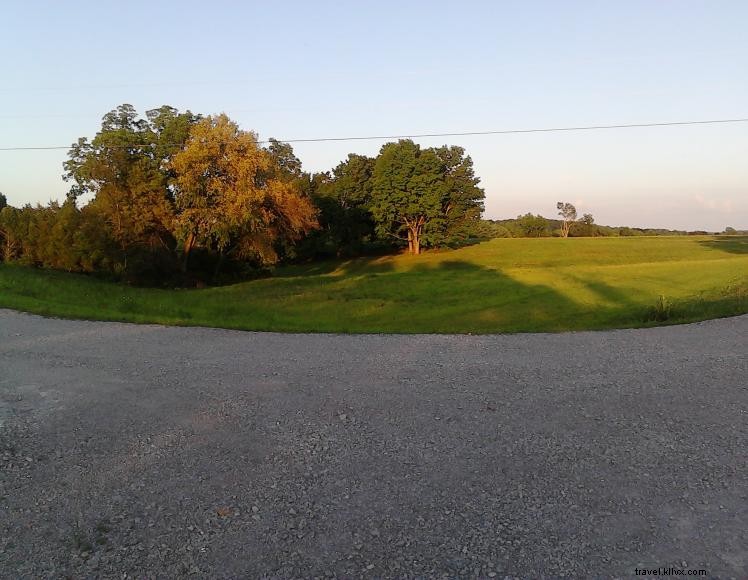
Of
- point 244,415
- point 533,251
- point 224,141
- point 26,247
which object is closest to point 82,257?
point 26,247

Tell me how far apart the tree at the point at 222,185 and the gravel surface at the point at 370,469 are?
2199 centimetres

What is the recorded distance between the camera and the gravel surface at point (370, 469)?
11.8 feet

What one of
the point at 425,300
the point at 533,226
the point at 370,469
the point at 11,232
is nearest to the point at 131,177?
the point at 11,232

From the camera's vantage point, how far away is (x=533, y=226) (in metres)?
97.5

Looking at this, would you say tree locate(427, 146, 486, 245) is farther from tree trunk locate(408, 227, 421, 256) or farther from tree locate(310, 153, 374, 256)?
tree locate(310, 153, 374, 256)

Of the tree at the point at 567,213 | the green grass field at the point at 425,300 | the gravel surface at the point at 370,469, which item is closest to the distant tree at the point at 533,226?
the tree at the point at 567,213

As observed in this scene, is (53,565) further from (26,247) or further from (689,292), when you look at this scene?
(26,247)

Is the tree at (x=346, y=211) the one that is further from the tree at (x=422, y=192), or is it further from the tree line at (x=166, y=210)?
the tree line at (x=166, y=210)

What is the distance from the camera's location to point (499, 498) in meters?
4.33

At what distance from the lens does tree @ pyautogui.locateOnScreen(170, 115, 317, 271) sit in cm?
2997

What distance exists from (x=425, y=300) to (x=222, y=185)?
1407 cm

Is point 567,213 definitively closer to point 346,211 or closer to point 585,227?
point 585,227

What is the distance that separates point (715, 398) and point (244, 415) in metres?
6.25

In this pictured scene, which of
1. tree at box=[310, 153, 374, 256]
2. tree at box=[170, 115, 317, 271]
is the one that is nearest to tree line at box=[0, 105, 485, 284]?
tree at box=[170, 115, 317, 271]
